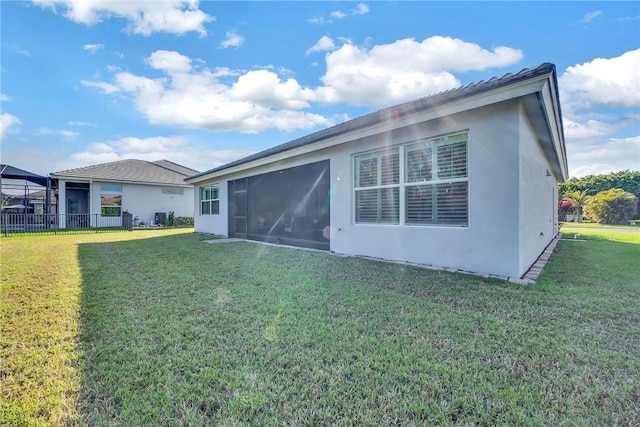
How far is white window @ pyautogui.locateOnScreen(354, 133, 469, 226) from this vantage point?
18.7ft

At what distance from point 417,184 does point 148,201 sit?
832 inches

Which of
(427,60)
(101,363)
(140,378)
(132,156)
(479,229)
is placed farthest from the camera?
(132,156)

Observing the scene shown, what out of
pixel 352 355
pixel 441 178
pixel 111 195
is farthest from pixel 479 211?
pixel 111 195

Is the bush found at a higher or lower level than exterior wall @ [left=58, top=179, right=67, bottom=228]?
lower

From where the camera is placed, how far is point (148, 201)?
21.6m

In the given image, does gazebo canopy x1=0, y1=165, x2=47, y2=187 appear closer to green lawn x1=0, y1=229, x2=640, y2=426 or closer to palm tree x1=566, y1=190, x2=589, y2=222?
green lawn x1=0, y1=229, x2=640, y2=426

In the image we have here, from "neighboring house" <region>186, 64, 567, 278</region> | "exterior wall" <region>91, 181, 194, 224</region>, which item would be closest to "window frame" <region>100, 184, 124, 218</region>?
"exterior wall" <region>91, 181, 194, 224</region>

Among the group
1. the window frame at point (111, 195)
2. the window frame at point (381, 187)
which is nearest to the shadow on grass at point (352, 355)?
the window frame at point (381, 187)

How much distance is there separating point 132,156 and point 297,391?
99.4 feet

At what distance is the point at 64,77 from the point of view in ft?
32.4

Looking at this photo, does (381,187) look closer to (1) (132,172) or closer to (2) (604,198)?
(1) (132,172)

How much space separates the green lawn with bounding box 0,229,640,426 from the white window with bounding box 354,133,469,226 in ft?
4.83

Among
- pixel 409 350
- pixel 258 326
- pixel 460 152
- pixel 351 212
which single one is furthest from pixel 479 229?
pixel 258 326

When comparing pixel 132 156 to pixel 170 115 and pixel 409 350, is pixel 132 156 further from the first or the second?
pixel 409 350
